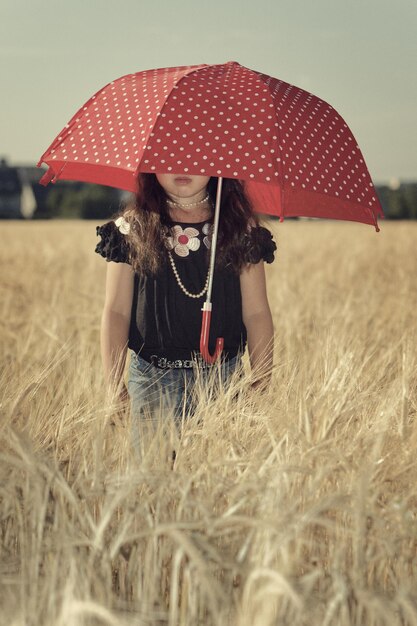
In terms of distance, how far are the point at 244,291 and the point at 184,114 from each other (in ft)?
1.78

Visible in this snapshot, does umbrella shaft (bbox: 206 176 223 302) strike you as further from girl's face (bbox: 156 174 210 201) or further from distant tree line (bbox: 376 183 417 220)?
distant tree line (bbox: 376 183 417 220)

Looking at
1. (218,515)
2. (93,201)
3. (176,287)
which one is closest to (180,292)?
(176,287)

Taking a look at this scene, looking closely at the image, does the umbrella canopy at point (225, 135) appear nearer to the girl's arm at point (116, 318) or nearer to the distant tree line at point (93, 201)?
the girl's arm at point (116, 318)

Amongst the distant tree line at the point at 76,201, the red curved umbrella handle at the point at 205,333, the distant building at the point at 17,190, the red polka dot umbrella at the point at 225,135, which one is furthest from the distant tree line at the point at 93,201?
the red curved umbrella handle at the point at 205,333

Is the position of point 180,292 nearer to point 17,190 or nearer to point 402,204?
point 402,204

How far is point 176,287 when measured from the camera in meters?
2.47

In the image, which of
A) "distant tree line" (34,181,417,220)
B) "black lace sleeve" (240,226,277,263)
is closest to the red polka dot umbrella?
"black lace sleeve" (240,226,277,263)

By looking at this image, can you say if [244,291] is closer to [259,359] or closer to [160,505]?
[259,359]

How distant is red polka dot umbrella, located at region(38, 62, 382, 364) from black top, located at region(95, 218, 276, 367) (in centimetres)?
23

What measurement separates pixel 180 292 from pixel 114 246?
0.22 metres

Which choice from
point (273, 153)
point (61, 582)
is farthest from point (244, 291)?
point (61, 582)

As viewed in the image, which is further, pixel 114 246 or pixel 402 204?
pixel 402 204

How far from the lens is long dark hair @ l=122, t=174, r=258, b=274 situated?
2.40 meters

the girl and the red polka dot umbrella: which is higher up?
the red polka dot umbrella
